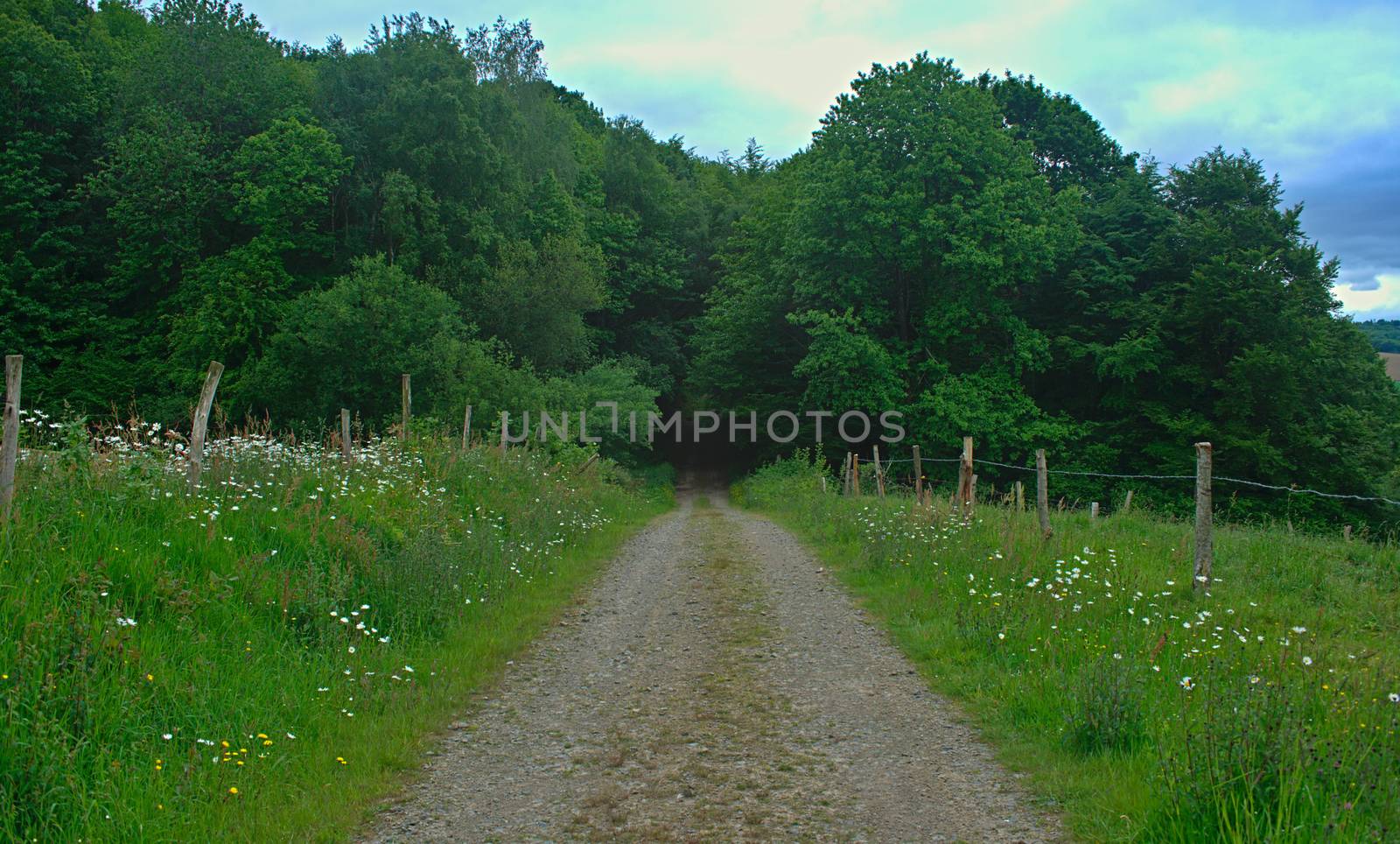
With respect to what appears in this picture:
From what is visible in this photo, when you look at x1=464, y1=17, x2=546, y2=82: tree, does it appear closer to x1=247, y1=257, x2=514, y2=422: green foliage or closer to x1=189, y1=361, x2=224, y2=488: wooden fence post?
x1=247, y1=257, x2=514, y2=422: green foliage

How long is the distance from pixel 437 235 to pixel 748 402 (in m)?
15.9

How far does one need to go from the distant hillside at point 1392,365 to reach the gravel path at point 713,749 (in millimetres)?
33749

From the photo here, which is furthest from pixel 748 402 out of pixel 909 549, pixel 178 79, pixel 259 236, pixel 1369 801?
pixel 1369 801

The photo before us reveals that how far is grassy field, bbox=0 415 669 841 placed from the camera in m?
4.43

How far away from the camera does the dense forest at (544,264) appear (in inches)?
1154

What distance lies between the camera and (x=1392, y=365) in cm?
3638

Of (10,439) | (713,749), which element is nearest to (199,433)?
(10,439)

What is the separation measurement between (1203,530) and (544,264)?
3374 centimetres

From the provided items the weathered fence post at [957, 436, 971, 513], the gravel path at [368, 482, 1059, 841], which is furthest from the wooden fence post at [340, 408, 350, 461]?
the weathered fence post at [957, 436, 971, 513]

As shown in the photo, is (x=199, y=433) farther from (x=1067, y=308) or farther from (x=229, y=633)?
(x=1067, y=308)

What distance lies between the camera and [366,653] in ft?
22.2

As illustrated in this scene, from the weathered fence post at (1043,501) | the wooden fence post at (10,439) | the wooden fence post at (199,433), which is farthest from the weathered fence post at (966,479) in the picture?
the wooden fence post at (10,439)

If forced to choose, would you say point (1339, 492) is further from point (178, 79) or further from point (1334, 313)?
point (178, 79)

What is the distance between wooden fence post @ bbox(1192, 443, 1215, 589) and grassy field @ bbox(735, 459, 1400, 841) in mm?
184
